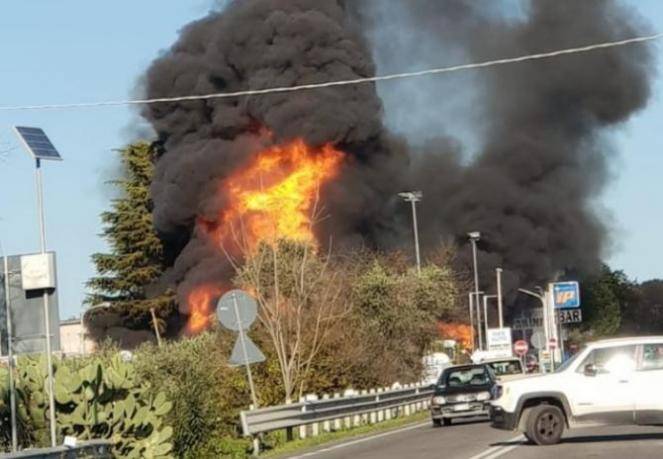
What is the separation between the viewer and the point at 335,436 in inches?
1211

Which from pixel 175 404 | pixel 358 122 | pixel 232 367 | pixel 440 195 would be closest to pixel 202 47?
pixel 358 122

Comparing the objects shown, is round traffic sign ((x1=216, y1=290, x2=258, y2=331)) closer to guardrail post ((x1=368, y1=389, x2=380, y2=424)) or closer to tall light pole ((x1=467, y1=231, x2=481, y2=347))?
guardrail post ((x1=368, y1=389, x2=380, y2=424))

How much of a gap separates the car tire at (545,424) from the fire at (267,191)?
49587 mm

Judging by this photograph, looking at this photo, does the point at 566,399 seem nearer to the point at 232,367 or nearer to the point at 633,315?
the point at 232,367

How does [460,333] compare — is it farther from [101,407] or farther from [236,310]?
[101,407]

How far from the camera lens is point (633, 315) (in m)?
163

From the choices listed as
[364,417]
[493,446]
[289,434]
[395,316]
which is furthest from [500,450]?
[395,316]

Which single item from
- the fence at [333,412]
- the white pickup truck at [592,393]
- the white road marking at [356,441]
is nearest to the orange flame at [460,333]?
the fence at [333,412]

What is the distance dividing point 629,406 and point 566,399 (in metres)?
1.03

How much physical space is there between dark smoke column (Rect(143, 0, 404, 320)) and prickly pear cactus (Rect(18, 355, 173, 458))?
53492 mm

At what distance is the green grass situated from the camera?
86.5 ft

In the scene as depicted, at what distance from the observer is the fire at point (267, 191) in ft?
240

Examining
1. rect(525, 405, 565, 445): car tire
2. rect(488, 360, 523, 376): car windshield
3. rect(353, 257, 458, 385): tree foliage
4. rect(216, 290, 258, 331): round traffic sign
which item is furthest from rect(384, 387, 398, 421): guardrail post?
rect(525, 405, 565, 445): car tire

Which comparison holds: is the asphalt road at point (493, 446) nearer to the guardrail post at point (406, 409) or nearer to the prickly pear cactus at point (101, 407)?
the prickly pear cactus at point (101, 407)
